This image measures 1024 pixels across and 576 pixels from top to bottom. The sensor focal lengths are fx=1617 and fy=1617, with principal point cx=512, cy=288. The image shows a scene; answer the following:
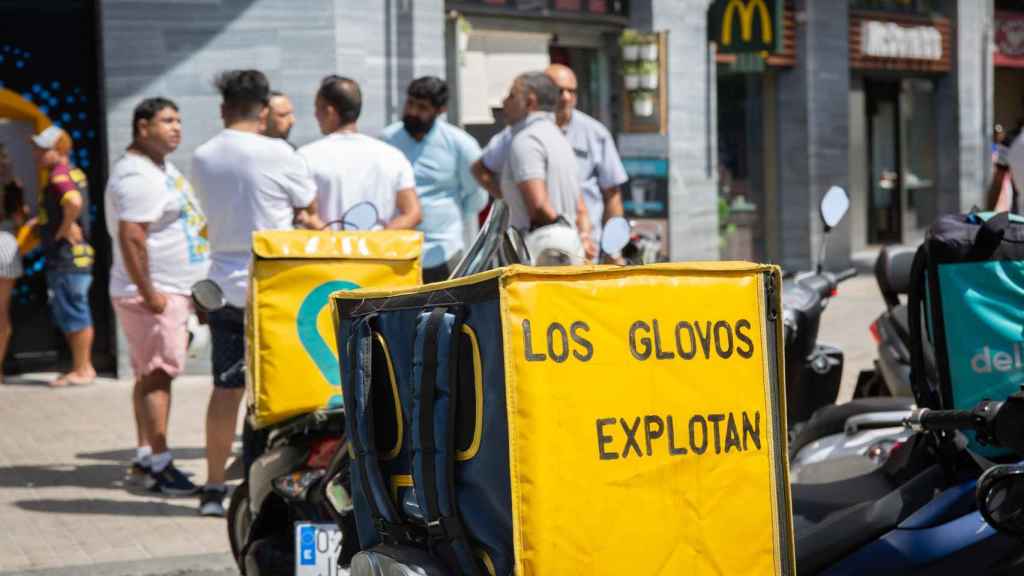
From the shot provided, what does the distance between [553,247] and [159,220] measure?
9.96 ft

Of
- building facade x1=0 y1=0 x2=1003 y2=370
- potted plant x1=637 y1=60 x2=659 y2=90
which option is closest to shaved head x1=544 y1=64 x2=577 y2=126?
building facade x1=0 y1=0 x2=1003 y2=370

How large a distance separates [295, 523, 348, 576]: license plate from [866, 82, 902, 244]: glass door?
18.0 meters

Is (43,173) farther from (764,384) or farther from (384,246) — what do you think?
(764,384)

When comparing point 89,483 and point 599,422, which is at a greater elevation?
point 599,422

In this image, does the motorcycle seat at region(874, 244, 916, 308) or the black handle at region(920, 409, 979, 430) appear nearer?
the black handle at region(920, 409, 979, 430)

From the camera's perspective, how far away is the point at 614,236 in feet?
14.2

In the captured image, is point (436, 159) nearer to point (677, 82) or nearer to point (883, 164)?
point (677, 82)

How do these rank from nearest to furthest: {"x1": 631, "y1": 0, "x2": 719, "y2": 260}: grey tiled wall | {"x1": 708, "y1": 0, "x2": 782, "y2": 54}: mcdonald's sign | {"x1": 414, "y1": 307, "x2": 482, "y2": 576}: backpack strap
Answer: {"x1": 414, "y1": 307, "x2": 482, "y2": 576}: backpack strap, {"x1": 631, "y1": 0, "x2": 719, "y2": 260}: grey tiled wall, {"x1": 708, "y1": 0, "x2": 782, "y2": 54}: mcdonald's sign

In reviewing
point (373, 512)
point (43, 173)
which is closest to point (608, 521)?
point (373, 512)

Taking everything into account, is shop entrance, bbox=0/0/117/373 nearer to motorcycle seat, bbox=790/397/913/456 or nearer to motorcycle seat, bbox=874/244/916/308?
motorcycle seat, bbox=874/244/916/308

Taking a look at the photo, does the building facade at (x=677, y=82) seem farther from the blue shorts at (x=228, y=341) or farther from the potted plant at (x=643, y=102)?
the blue shorts at (x=228, y=341)

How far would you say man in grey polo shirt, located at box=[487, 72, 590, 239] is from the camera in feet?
22.2

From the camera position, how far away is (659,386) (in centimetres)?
258

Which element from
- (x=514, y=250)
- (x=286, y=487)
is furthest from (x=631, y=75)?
(x=514, y=250)
